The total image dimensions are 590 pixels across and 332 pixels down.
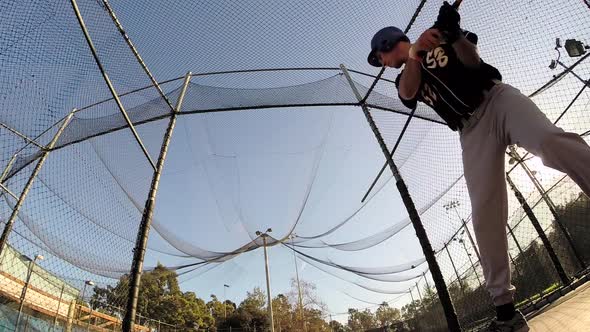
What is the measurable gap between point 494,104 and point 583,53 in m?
5.47

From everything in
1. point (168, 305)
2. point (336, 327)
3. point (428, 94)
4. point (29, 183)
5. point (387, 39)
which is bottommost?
point (336, 327)

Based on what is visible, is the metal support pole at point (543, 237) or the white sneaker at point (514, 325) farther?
the metal support pole at point (543, 237)

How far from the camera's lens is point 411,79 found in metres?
1.58

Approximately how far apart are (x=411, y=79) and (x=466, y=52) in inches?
10.1

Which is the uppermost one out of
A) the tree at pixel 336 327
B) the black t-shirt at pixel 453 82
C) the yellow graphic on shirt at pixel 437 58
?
the yellow graphic on shirt at pixel 437 58

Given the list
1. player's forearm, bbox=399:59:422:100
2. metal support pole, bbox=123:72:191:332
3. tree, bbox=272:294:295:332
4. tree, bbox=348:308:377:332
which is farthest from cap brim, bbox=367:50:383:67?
tree, bbox=348:308:377:332

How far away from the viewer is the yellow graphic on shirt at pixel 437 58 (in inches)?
59.7

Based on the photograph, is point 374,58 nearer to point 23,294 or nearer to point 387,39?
point 387,39

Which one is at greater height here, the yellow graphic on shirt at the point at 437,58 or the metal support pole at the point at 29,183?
the metal support pole at the point at 29,183

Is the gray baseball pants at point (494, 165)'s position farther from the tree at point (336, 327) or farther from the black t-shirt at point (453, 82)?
the tree at point (336, 327)

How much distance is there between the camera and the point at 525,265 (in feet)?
21.0

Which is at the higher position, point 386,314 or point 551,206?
point 551,206

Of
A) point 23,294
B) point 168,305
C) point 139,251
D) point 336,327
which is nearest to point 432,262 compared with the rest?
point 139,251

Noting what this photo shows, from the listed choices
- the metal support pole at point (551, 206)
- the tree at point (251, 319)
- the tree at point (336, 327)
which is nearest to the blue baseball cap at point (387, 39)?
the metal support pole at point (551, 206)
